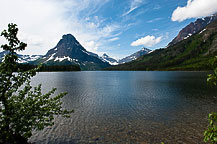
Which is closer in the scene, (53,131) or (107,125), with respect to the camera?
(53,131)

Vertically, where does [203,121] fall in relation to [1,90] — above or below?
below

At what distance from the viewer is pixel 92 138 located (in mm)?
18234

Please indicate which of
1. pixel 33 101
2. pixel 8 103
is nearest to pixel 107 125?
pixel 33 101

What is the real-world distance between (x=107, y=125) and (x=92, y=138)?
4.85 metres

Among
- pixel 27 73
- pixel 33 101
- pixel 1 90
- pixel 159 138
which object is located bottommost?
pixel 159 138

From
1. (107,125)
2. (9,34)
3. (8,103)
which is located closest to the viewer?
(9,34)

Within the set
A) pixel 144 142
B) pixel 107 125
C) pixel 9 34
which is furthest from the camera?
pixel 107 125

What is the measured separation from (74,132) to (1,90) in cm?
1226

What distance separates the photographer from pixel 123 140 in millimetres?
17625

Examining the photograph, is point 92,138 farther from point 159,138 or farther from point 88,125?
point 159,138

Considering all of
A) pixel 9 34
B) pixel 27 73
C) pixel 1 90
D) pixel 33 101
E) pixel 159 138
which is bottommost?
pixel 159 138

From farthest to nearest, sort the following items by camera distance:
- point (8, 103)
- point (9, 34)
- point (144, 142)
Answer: point (144, 142), point (8, 103), point (9, 34)

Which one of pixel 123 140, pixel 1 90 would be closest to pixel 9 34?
pixel 1 90

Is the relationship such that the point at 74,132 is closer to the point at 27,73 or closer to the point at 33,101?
the point at 33,101
